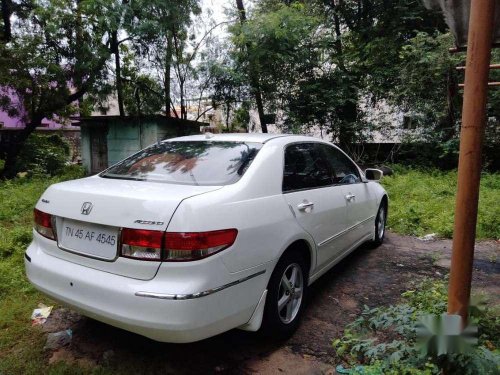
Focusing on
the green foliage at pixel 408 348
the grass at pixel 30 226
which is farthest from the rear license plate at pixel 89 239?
the green foliage at pixel 408 348

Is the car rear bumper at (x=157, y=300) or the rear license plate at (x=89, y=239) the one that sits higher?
the rear license plate at (x=89, y=239)

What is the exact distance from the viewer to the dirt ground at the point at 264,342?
2.49 m

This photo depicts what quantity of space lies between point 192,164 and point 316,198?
42.5 inches

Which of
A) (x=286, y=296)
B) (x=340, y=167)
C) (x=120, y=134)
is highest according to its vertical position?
(x=120, y=134)

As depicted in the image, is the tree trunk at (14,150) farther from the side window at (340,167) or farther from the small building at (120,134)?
the side window at (340,167)

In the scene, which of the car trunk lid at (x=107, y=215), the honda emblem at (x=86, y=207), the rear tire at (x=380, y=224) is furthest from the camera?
the rear tire at (x=380, y=224)

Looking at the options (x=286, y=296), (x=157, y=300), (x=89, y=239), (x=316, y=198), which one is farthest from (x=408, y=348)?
(x=89, y=239)

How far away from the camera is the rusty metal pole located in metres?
1.74

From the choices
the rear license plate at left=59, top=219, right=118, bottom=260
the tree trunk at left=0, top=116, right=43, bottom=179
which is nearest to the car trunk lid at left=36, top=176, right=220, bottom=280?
the rear license plate at left=59, top=219, right=118, bottom=260

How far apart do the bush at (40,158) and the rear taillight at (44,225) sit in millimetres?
11174

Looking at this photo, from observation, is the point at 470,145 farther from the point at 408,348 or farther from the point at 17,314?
the point at 17,314

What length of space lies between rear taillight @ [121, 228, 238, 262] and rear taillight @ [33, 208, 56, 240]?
0.74 meters

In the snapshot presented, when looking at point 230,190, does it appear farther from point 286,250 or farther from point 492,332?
point 492,332

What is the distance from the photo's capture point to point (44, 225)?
8.54ft
